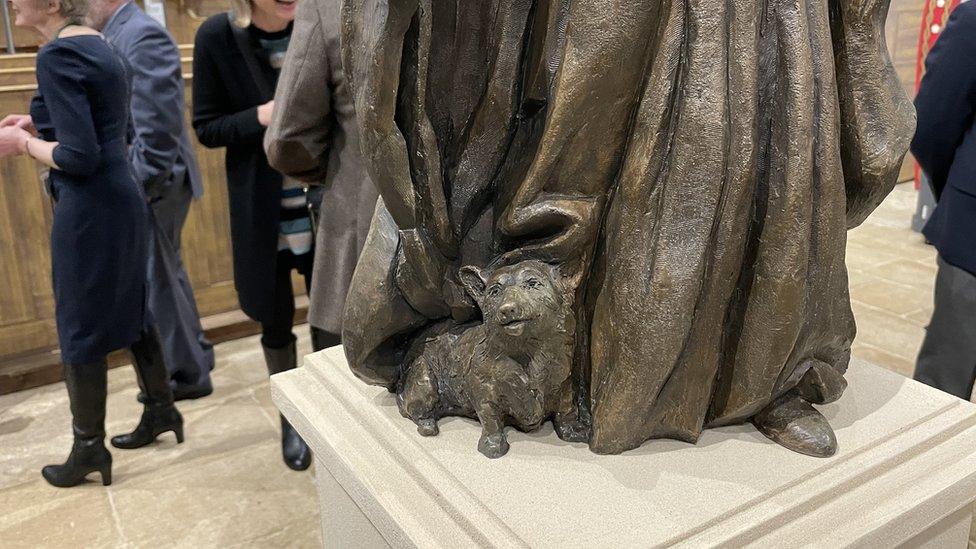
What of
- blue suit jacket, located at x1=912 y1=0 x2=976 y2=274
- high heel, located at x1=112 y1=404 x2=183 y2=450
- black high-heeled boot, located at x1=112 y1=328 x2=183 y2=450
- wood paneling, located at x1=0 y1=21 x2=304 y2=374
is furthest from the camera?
wood paneling, located at x1=0 y1=21 x2=304 y2=374

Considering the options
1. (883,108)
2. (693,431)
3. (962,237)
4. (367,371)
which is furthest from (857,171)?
(962,237)

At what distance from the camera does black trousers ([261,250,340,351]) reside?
2.32 m

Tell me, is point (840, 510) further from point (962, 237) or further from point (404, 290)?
point (962, 237)

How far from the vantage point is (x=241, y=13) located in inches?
86.0

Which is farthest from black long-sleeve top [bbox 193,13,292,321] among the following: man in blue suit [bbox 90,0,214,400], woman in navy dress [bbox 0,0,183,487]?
man in blue suit [bbox 90,0,214,400]

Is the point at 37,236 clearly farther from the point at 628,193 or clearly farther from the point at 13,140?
the point at 628,193

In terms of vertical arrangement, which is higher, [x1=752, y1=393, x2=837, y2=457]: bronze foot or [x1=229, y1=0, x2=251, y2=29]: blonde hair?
[x1=229, y1=0, x2=251, y2=29]: blonde hair

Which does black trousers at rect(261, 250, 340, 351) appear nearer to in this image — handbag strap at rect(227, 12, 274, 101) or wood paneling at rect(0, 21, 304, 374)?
handbag strap at rect(227, 12, 274, 101)

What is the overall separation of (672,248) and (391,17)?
46 centimetres

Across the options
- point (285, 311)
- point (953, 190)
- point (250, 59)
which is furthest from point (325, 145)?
point (953, 190)

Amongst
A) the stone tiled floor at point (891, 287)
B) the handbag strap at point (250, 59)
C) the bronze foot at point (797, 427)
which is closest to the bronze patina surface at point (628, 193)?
the bronze foot at point (797, 427)

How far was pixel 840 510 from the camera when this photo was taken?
105 cm

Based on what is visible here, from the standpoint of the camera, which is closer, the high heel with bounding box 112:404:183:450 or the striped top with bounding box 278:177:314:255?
the striped top with bounding box 278:177:314:255

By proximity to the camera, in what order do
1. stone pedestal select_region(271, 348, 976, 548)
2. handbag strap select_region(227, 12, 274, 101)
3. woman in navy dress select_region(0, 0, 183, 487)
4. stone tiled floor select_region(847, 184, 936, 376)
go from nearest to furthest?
stone pedestal select_region(271, 348, 976, 548) < woman in navy dress select_region(0, 0, 183, 487) < handbag strap select_region(227, 12, 274, 101) < stone tiled floor select_region(847, 184, 936, 376)
